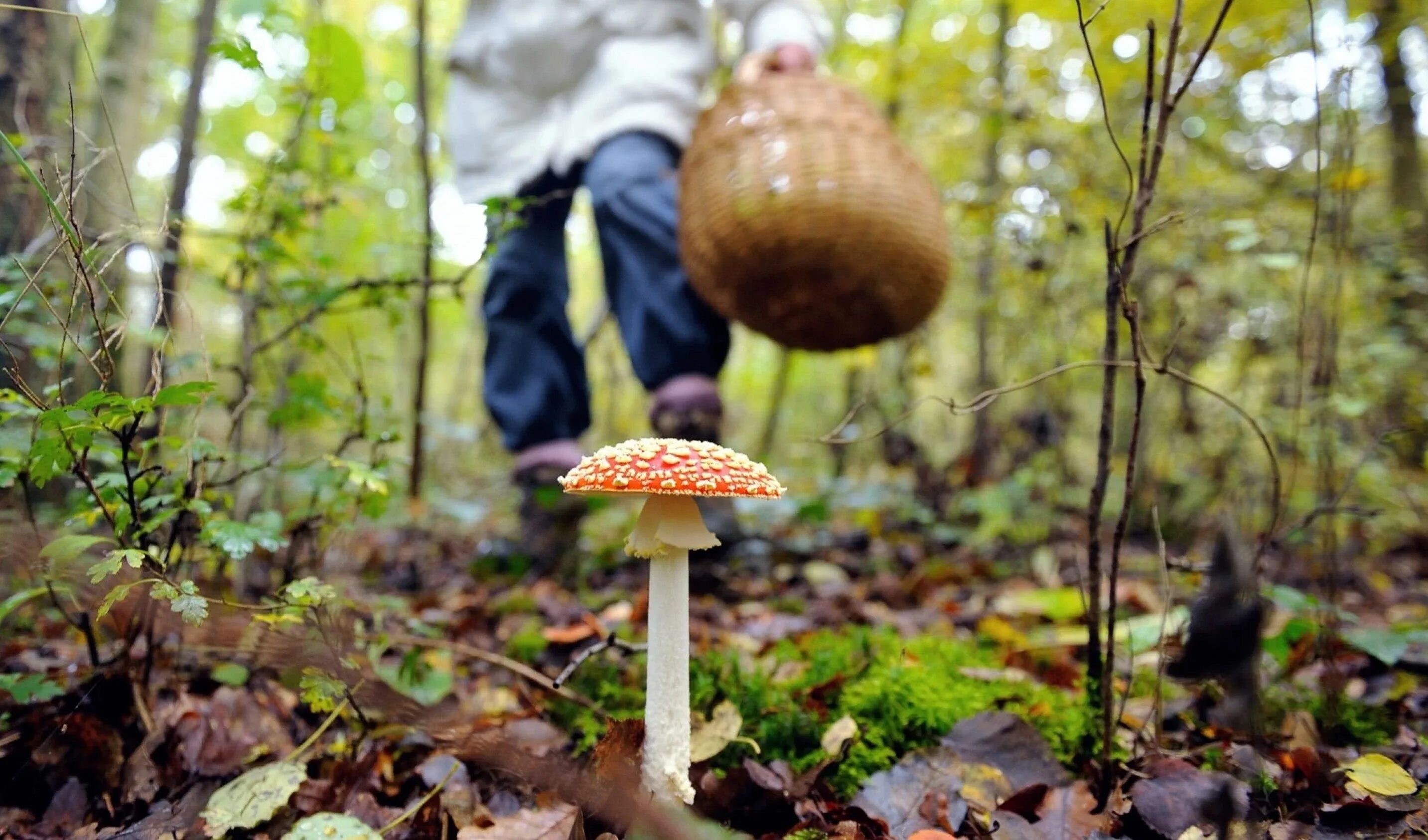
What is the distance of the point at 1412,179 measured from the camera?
5125 mm

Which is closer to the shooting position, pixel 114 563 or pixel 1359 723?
pixel 114 563

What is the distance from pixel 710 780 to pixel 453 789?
530 millimetres

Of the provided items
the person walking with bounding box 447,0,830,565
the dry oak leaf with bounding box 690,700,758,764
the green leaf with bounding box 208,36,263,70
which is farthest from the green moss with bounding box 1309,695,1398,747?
the green leaf with bounding box 208,36,263,70

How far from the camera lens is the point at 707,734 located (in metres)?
1.75

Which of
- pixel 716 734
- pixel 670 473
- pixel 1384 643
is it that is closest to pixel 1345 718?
pixel 1384 643

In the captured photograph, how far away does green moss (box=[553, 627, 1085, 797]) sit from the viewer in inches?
68.1

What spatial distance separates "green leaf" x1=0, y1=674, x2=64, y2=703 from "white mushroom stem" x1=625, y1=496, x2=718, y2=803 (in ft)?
3.72

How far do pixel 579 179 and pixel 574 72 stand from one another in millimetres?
→ 477

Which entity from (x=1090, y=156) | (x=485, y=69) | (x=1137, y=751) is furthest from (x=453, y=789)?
(x=1090, y=156)

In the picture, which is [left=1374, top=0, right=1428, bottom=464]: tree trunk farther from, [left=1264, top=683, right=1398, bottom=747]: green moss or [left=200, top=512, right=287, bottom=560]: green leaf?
[left=200, top=512, right=287, bottom=560]: green leaf

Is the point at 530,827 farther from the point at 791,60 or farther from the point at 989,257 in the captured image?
the point at 989,257

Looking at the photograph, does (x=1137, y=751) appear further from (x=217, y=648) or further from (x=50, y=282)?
(x=50, y=282)

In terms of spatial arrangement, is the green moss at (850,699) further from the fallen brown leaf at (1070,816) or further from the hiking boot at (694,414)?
the hiking boot at (694,414)

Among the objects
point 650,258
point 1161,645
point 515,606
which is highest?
point 650,258
